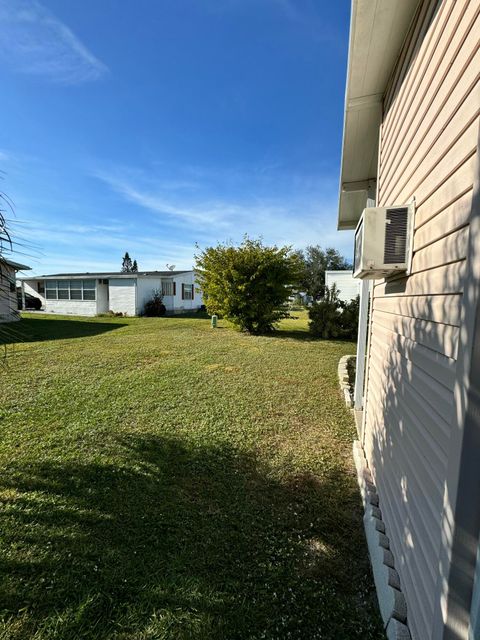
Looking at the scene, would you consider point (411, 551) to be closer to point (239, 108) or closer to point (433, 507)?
point (433, 507)

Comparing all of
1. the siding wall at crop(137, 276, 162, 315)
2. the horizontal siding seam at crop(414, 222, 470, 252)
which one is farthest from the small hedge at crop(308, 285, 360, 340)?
the siding wall at crop(137, 276, 162, 315)

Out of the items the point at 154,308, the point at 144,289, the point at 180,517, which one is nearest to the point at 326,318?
the point at 180,517

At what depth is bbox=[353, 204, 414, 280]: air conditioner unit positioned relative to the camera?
2035 mm

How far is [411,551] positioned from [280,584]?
2.97 ft

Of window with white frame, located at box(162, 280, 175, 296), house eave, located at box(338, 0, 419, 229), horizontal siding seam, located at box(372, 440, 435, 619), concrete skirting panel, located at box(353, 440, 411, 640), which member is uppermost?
house eave, located at box(338, 0, 419, 229)

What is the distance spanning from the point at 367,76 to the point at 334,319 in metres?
9.51

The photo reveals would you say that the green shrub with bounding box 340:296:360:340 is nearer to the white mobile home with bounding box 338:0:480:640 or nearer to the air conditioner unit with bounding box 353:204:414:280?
the white mobile home with bounding box 338:0:480:640

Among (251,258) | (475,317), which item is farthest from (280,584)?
(251,258)

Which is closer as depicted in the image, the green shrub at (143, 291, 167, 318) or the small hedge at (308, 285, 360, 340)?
the small hedge at (308, 285, 360, 340)

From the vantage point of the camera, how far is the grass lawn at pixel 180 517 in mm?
1764

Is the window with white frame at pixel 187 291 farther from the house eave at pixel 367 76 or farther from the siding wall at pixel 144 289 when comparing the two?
the house eave at pixel 367 76

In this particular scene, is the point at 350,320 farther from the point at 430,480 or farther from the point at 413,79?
the point at 430,480

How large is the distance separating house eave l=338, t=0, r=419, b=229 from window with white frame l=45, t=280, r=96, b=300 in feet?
66.7

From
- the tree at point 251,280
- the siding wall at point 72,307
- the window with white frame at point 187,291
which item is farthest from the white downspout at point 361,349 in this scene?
the window with white frame at point 187,291
